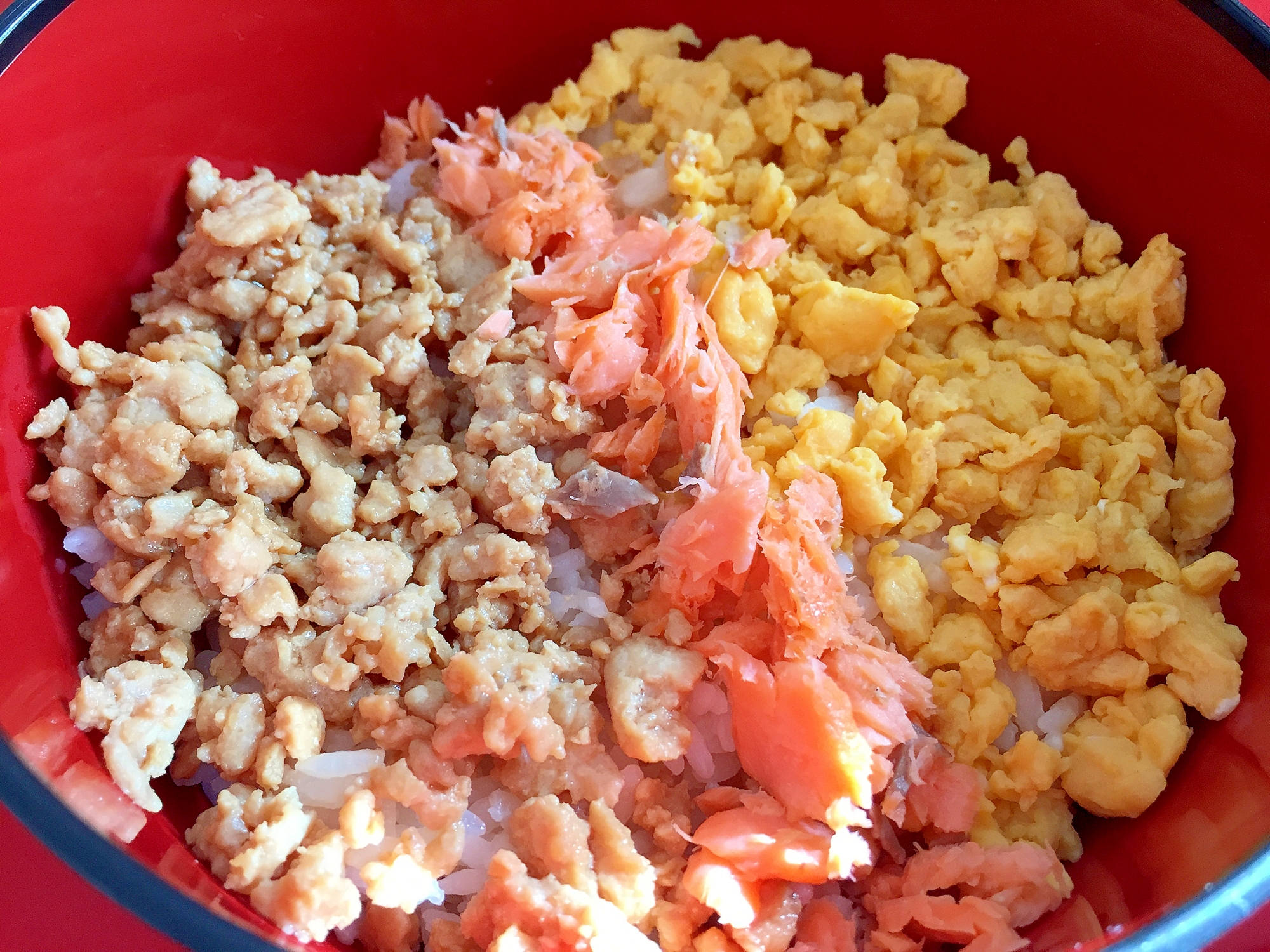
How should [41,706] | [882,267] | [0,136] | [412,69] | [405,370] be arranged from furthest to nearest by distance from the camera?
[412,69] < [882,267] < [405,370] < [0,136] < [41,706]

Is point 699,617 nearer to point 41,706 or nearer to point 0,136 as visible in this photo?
point 41,706

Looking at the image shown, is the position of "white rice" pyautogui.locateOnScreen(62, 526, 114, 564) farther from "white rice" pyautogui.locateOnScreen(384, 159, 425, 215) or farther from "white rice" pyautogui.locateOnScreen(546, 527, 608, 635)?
"white rice" pyautogui.locateOnScreen(384, 159, 425, 215)

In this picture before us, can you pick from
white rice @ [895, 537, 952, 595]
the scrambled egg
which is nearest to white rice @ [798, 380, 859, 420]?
the scrambled egg

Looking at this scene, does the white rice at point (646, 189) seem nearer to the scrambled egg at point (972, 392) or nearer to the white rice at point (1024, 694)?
the scrambled egg at point (972, 392)

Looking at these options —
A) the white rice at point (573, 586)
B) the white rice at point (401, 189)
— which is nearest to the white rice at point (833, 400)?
the white rice at point (573, 586)

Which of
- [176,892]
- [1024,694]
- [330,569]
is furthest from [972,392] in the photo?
[176,892]

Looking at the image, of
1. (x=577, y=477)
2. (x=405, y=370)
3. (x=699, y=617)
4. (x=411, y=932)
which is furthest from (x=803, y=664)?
(x=405, y=370)

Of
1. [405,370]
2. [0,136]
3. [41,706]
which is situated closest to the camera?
[41,706]
